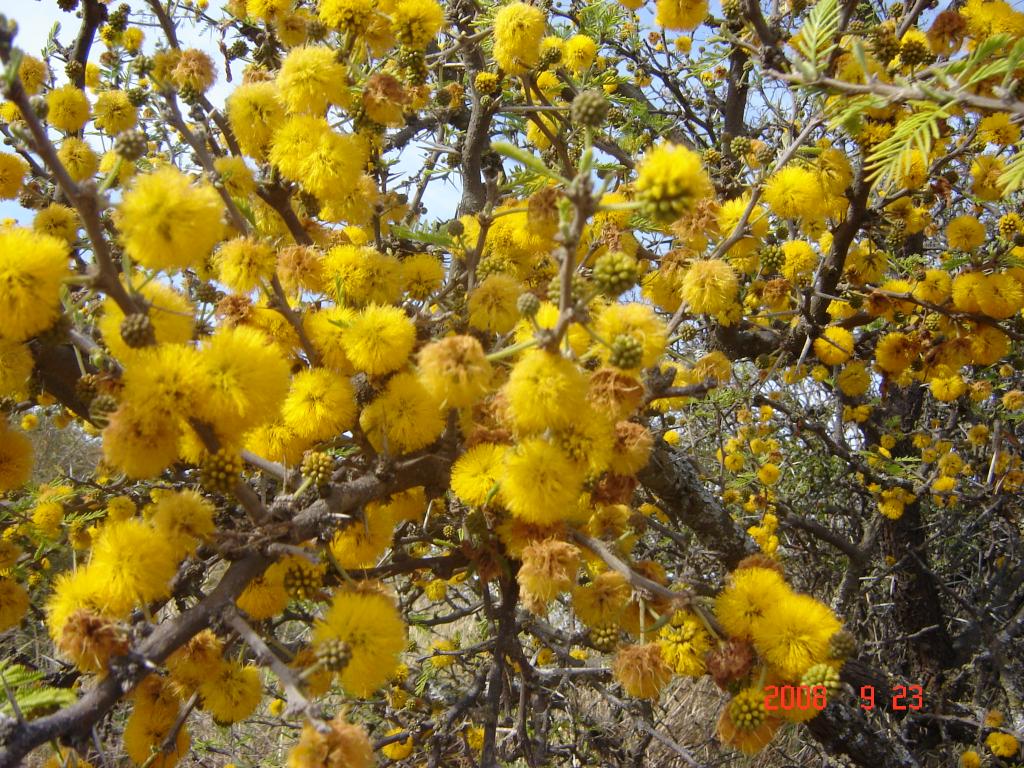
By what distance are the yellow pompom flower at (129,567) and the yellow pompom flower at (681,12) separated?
327cm

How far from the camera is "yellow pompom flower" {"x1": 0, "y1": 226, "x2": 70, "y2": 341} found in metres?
1.55

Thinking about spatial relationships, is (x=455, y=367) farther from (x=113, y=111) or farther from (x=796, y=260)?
(x=796, y=260)

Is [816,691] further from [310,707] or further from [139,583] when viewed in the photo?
[139,583]

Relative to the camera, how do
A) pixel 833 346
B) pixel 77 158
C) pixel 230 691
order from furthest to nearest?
pixel 833 346, pixel 77 158, pixel 230 691

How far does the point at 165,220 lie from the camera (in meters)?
1.56

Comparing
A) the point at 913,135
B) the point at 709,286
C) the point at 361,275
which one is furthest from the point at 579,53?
the point at 913,135

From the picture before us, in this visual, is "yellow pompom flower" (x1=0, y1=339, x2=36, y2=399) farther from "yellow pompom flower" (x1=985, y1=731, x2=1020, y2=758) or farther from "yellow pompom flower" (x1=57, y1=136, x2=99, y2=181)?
"yellow pompom flower" (x1=985, y1=731, x2=1020, y2=758)

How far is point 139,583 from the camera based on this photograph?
167cm

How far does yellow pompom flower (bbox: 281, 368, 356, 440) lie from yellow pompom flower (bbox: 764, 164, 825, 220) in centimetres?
187

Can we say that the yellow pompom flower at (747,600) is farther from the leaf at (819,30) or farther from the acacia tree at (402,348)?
the leaf at (819,30)

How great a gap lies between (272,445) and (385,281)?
2.19ft

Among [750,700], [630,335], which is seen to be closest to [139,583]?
[630,335]

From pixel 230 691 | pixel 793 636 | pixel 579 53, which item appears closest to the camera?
pixel 793 636

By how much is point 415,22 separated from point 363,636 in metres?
2.25
